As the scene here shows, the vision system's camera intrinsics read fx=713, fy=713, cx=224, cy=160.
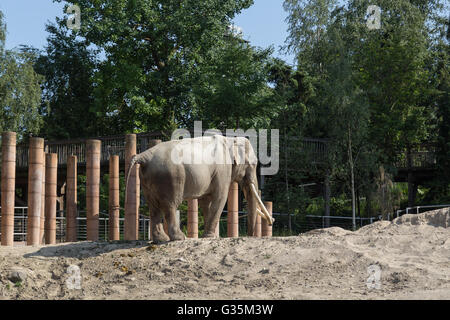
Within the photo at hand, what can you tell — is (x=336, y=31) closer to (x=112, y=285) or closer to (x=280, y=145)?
(x=280, y=145)

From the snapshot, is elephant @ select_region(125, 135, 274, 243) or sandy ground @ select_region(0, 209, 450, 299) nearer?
sandy ground @ select_region(0, 209, 450, 299)

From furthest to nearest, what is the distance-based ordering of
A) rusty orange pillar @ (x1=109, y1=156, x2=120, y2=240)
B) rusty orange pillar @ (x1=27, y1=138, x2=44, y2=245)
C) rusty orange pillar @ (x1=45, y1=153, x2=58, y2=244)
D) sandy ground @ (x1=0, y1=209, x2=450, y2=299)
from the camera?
rusty orange pillar @ (x1=109, y1=156, x2=120, y2=240), rusty orange pillar @ (x1=45, y1=153, x2=58, y2=244), rusty orange pillar @ (x1=27, y1=138, x2=44, y2=245), sandy ground @ (x1=0, y1=209, x2=450, y2=299)

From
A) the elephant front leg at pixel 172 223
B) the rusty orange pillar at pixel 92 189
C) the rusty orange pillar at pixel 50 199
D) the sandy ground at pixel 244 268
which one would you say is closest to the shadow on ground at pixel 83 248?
the sandy ground at pixel 244 268

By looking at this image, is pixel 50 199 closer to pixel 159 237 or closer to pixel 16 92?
pixel 159 237

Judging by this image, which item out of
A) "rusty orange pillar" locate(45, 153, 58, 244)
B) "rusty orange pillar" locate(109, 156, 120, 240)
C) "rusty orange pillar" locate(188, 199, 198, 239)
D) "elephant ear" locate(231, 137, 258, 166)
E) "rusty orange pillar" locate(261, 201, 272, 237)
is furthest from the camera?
"rusty orange pillar" locate(261, 201, 272, 237)

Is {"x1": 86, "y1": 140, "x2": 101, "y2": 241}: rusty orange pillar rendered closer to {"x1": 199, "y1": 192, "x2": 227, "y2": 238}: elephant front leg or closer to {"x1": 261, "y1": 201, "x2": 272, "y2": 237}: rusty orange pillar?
{"x1": 199, "y1": 192, "x2": 227, "y2": 238}: elephant front leg

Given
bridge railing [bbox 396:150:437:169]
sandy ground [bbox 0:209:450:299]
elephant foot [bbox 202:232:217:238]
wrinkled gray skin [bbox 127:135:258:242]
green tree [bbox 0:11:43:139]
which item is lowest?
sandy ground [bbox 0:209:450:299]

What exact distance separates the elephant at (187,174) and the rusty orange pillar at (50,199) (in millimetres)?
3293

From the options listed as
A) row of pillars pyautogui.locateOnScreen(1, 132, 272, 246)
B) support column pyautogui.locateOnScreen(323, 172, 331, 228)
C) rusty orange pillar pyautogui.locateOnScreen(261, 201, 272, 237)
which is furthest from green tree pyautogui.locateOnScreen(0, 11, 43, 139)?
row of pillars pyautogui.locateOnScreen(1, 132, 272, 246)

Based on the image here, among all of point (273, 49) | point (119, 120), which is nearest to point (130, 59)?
point (119, 120)

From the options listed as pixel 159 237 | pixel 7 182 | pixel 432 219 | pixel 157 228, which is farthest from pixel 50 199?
pixel 432 219

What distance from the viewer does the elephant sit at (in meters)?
11.3

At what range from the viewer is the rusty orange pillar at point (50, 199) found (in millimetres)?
14195

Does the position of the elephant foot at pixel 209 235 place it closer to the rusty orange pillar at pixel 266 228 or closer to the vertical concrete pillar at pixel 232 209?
the vertical concrete pillar at pixel 232 209
